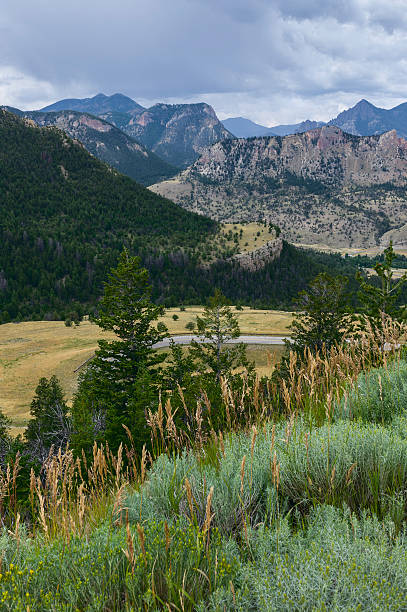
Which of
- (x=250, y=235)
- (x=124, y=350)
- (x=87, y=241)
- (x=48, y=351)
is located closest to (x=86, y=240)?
(x=87, y=241)

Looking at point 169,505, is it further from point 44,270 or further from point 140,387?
point 44,270

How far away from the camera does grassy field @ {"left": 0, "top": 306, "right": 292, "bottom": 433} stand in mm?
34500

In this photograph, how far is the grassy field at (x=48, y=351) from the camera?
34500mm

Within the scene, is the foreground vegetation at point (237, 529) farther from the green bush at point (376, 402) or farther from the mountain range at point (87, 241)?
the mountain range at point (87, 241)

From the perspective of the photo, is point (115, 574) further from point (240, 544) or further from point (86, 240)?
point (86, 240)

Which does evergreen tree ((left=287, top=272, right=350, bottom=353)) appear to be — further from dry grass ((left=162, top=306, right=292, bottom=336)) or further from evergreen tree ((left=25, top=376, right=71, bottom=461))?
dry grass ((left=162, top=306, right=292, bottom=336))

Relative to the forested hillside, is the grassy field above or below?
below

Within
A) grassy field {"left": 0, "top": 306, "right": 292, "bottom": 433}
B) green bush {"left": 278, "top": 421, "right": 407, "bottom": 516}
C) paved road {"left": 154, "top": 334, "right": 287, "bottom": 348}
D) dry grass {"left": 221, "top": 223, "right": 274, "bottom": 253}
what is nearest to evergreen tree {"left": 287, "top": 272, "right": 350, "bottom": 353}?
grassy field {"left": 0, "top": 306, "right": 292, "bottom": 433}

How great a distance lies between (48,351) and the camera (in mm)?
44844

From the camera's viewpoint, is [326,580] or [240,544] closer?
[326,580]

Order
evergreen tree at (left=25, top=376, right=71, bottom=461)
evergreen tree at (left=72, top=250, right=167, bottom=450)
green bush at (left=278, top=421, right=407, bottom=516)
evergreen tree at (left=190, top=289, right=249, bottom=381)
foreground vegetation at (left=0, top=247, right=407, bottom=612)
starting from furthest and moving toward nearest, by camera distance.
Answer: evergreen tree at (left=190, top=289, right=249, bottom=381) → evergreen tree at (left=72, top=250, right=167, bottom=450) → evergreen tree at (left=25, top=376, right=71, bottom=461) → green bush at (left=278, top=421, right=407, bottom=516) → foreground vegetation at (left=0, top=247, right=407, bottom=612)

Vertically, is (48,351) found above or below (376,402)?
below

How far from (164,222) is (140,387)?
130m

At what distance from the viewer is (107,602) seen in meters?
2.08
